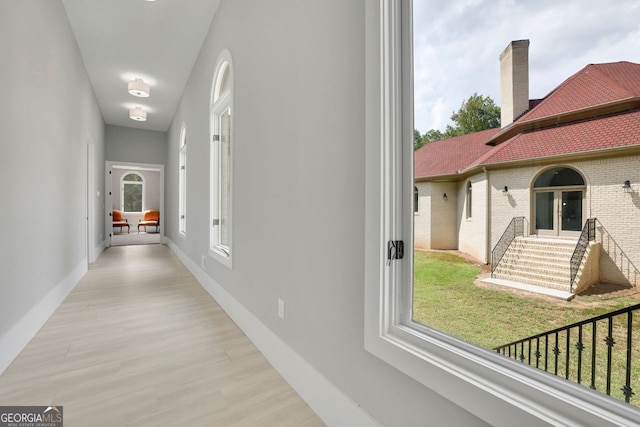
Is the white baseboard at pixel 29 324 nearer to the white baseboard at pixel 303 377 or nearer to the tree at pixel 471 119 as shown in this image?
the white baseboard at pixel 303 377

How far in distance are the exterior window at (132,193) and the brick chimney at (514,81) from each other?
13583mm

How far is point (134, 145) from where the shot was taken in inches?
298

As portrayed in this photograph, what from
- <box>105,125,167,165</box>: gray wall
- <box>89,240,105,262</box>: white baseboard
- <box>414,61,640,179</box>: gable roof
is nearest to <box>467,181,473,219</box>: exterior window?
<box>414,61,640,179</box>: gable roof

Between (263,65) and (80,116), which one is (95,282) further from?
(263,65)

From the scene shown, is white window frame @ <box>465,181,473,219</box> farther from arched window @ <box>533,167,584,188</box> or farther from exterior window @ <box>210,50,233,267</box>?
exterior window @ <box>210,50,233,267</box>

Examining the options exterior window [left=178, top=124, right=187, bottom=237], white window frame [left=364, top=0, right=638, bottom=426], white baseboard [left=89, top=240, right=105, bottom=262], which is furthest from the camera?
exterior window [left=178, top=124, right=187, bottom=237]

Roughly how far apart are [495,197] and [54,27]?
165 inches

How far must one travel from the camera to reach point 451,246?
1.10m

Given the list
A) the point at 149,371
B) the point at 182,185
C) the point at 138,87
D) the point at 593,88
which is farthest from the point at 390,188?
the point at 182,185

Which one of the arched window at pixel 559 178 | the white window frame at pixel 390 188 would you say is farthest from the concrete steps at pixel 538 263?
the white window frame at pixel 390 188

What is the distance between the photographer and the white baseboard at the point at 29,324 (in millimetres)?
1881

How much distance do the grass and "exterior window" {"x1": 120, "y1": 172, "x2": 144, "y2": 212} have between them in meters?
13.3

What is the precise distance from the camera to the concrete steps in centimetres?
77

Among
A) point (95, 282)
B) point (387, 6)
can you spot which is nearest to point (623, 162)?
point (387, 6)
